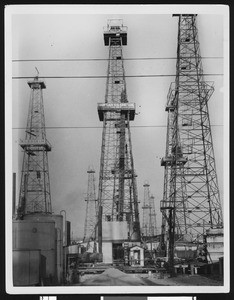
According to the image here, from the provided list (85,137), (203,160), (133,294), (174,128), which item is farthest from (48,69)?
(133,294)

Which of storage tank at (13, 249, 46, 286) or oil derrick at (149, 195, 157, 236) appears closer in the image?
storage tank at (13, 249, 46, 286)

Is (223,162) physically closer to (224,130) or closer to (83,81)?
(224,130)

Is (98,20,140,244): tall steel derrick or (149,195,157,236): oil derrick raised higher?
(98,20,140,244): tall steel derrick

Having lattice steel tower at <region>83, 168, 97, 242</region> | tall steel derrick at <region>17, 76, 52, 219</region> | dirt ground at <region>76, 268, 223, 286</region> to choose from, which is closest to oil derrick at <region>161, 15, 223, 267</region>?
dirt ground at <region>76, 268, 223, 286</region>

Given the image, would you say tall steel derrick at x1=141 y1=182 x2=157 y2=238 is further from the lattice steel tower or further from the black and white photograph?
the lattice steel tower

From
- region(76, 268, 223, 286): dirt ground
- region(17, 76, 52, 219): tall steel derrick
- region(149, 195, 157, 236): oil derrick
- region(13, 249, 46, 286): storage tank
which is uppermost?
region(17, 76, 52, 219): tall steel derrick

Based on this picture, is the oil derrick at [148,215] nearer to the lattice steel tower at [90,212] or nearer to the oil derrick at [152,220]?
the oil derrick at [152,220]

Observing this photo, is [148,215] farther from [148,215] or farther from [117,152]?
[117,152]
